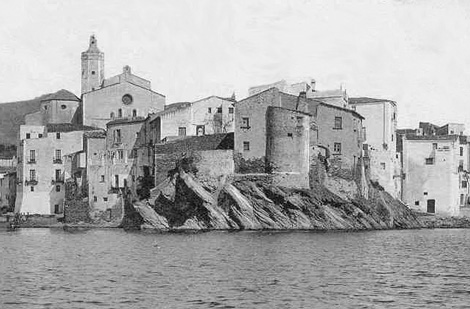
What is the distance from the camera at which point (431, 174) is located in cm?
11088

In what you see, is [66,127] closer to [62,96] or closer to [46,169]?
[46,169]

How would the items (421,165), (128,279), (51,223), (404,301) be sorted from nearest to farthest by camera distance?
(404,301), (128,279), (51,223), (421,165)

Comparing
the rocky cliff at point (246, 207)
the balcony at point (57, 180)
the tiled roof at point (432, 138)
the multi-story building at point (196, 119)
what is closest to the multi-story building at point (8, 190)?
the balcony at point (57, 180)

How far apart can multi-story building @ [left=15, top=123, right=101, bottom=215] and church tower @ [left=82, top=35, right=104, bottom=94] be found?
14157mm

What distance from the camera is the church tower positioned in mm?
123438

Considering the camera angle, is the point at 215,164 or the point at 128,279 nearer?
the point at 128,279

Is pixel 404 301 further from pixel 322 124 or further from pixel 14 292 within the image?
pixel 322 124

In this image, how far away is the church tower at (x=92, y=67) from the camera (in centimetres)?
12344

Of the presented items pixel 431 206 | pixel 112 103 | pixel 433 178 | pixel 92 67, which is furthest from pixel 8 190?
pixel 433 178

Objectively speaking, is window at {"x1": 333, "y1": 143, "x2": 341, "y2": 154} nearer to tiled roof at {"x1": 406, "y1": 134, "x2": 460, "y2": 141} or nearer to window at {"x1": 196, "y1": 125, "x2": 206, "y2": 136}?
window at {"x1": 196, "y1": 125, "x2": 206, "y2": 136}

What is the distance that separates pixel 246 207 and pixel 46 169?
91.4 ft

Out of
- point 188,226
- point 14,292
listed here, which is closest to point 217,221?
point 188,226

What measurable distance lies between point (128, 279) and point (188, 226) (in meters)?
41.0

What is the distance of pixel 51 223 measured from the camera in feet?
341
